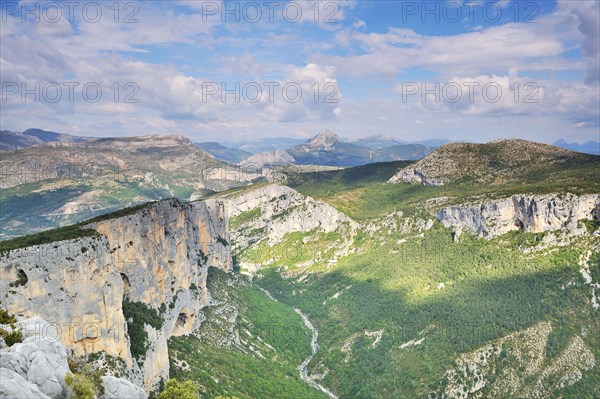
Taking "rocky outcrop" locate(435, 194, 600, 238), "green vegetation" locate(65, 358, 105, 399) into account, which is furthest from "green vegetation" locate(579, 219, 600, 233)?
"green vegetation" locate(65, 358, 105, 399)

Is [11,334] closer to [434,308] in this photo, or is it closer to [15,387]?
[15,387]

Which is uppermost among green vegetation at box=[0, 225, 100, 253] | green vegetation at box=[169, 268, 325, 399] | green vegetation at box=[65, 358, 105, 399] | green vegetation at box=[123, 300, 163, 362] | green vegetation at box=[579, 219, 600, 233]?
green vegetation at box=[0, 225, 100, 253]

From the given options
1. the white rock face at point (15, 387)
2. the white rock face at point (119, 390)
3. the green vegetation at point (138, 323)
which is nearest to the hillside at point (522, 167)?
the green vegetation at point (138, 323)

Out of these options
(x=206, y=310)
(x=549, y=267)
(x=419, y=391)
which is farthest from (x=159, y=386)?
(x=549, y=267)

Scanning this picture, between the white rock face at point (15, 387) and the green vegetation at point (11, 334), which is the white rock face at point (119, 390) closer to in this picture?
the white rock face at point (15, 387)

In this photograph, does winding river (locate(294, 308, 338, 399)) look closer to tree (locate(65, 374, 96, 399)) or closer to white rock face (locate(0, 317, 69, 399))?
white rock face (locate(0, 317, 69, 399))

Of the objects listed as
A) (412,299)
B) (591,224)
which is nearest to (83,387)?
(412,299)
